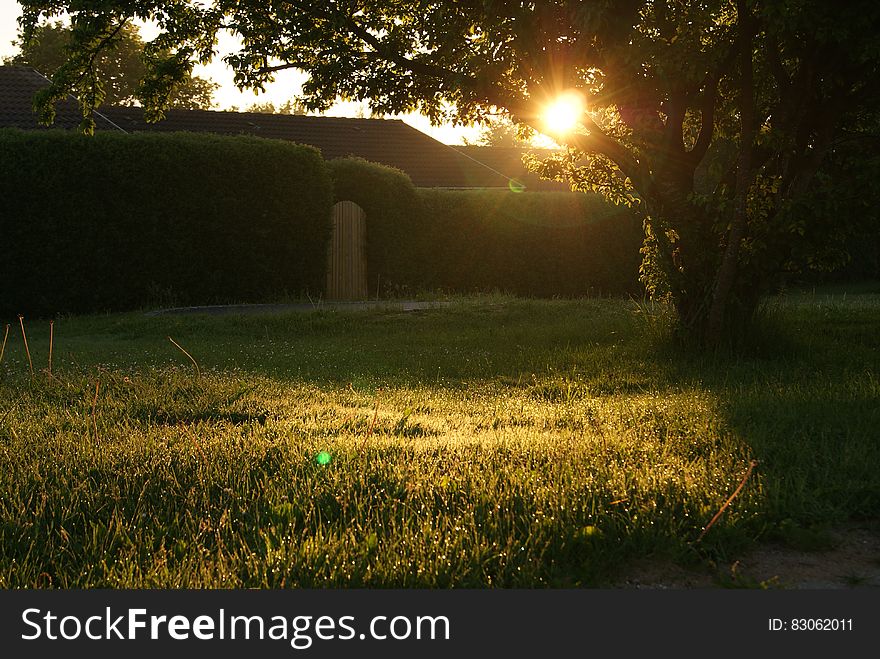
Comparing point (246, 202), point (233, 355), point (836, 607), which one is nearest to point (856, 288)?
point (246, 202)

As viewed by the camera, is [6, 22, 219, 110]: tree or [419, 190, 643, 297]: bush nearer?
[419, 190, 643, 297]: bush

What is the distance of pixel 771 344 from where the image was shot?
10.1m

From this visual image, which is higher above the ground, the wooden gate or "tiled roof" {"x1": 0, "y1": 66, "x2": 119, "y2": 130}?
"tiled roof" {"x1": 0, "y1": 66, "x2": 119, "y2": 130}

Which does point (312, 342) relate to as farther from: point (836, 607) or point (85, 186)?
point (836, 607)

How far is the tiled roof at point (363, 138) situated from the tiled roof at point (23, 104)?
3468 mm

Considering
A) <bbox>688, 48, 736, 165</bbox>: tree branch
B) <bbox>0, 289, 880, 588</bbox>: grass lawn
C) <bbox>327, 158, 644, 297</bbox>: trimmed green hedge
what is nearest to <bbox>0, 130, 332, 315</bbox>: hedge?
<bbox>327, 158, 644, 297</bbox>: trimmed green hedge

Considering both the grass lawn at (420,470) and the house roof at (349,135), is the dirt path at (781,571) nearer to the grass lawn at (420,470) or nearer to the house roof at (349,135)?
the grass lawn at (420,470)

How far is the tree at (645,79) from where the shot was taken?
896cm

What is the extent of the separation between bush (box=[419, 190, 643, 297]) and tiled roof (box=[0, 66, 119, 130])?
35.9 feet

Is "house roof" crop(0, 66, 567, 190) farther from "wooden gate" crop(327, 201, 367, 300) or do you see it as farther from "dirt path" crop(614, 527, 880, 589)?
"dirt path" crop(614, 527, 880, 589)

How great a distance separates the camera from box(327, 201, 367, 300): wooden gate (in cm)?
2172

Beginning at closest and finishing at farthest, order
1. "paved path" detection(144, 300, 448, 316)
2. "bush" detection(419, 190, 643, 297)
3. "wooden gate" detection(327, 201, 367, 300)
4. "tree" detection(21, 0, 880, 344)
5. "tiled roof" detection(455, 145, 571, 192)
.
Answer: "tree" detection(21, 0, 880, 344) → "paved path" detection(144, 300, 448, 316) → "wooden gate" detection(327, 201, 367, 300) → "bush" detection(419, 190, 643, 297) → "tiled roof" detection(455, 145, 571, 192)

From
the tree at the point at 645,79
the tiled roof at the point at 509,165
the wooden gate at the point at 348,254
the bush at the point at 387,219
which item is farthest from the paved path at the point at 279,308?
the tiled roof at the point at 509,165

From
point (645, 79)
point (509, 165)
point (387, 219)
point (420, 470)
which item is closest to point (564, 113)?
point (645, 79)
